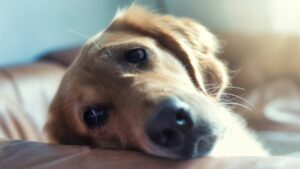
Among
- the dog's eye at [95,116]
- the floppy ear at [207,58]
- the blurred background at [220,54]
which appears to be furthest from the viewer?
the blurred background at [220,54]

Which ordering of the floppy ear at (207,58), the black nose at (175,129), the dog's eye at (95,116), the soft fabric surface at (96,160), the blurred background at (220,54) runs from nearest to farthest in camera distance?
1. the soft fabric surface at (96,160)
2. the black nose at (175,129)
3. the dog's eye at (95,116)
4. the floppy ear at (207,58)
5. the blurred background at (220,54)

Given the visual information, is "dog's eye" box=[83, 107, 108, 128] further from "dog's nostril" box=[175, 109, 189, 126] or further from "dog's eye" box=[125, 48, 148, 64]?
"dog's nostril" box=[175, 109, 189, 126]

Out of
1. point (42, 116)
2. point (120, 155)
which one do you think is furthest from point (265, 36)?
point (120, 155)

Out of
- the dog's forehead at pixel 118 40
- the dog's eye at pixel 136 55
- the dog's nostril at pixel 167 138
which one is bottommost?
the dog's nostril at pixel 167 138

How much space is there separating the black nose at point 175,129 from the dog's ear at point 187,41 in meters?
0.47

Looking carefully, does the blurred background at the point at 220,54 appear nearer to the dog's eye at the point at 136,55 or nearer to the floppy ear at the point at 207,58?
the floppy ear at the point at 207,58

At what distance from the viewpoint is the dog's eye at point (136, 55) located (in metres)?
1.56

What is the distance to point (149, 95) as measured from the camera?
4.14 feet

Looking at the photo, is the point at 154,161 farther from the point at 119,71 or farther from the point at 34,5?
the point at 34,5

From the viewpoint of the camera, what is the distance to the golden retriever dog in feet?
3.81

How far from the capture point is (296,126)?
2340mm

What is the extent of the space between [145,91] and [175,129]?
22 cm

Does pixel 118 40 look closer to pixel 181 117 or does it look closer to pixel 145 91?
pixel 145 91

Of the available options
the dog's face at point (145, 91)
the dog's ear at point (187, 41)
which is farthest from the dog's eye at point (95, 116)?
the dog's ear at point (187, 41)
